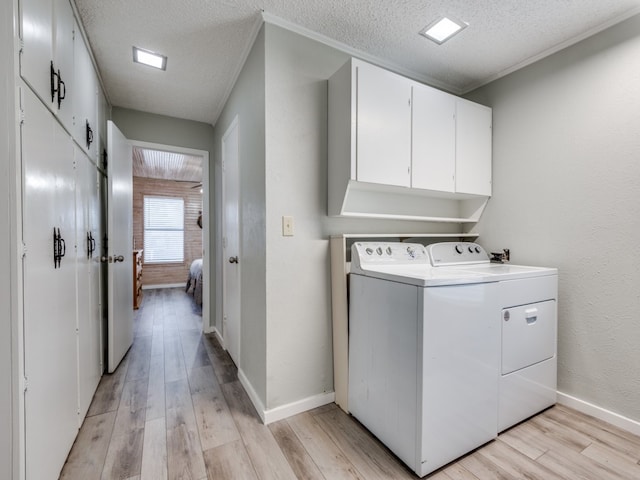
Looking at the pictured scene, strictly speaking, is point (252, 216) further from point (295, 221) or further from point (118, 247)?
point (118, 247)

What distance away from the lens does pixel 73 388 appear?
154cm

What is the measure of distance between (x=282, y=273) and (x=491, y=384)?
1.30 m

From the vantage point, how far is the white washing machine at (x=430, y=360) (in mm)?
1352

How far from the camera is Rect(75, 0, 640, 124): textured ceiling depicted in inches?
65.4

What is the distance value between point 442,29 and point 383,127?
72 cm

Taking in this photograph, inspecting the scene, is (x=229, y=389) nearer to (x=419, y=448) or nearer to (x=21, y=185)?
(x=419, y=448)

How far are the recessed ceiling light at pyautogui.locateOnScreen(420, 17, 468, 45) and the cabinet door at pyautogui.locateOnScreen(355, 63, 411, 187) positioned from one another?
311 mm

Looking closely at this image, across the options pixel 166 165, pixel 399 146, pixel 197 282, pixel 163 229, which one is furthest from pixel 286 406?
pixel 163 229

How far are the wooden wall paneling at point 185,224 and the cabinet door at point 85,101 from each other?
180 inches

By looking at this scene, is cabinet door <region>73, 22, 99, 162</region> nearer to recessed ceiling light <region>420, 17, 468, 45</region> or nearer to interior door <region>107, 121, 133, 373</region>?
interior door <region>107, 121, 133, 373</region>

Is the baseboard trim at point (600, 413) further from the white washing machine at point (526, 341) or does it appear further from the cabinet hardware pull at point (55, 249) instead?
the cabinet hardware pull at point (55, 249)

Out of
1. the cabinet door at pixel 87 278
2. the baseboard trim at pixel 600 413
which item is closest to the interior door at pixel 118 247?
the cabinet door at pixel 87 278

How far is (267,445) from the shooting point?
1.58 meters

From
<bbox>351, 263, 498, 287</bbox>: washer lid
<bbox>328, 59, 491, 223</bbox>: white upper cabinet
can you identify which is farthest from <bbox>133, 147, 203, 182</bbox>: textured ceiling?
<bbox>351, 263, 498, 287</bbox>: washer lid
